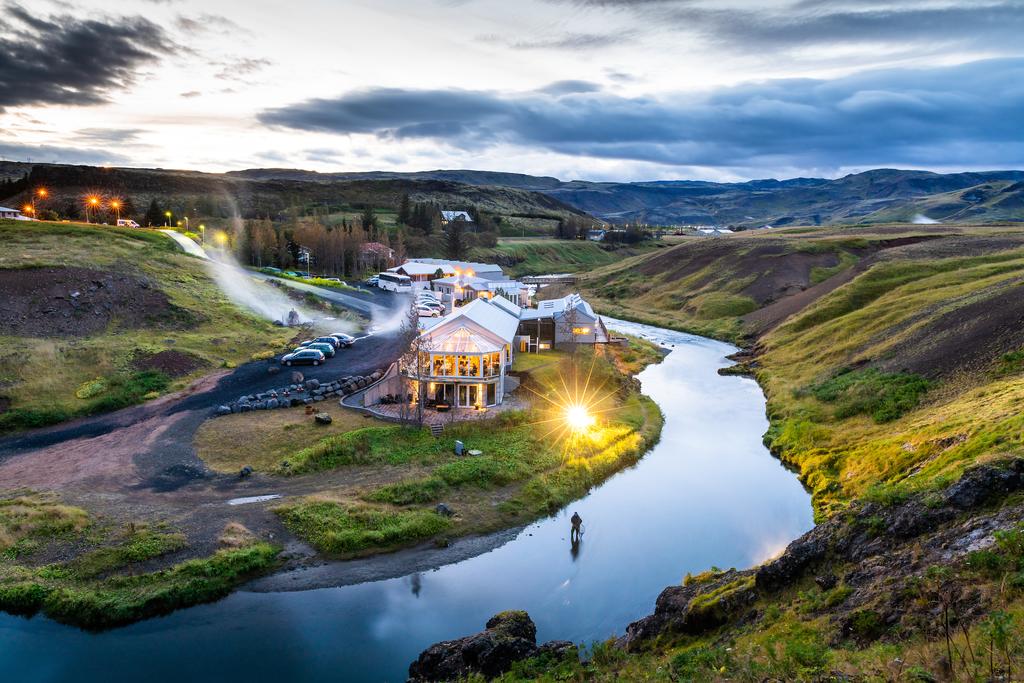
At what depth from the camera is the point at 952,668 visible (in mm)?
10570

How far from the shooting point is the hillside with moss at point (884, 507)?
494 inches

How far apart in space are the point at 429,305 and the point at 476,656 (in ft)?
194

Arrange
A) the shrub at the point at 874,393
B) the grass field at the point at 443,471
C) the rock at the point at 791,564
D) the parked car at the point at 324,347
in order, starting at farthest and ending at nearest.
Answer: the parked car at the point at 324,347 < the shrub at the point at 874,393 < the grass field at the point at 443,471 < the rock at the point at 791,564

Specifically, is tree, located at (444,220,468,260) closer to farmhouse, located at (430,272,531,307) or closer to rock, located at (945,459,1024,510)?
farmhouse, located at (430,272,531,307)

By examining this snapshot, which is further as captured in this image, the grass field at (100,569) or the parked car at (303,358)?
the parked car at (303,358)

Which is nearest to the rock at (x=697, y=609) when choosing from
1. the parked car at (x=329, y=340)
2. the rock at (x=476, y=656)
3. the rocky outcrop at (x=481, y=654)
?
the rocky outcrop at (x=481, y=654)

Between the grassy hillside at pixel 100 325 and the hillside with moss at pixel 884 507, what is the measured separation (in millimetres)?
38565

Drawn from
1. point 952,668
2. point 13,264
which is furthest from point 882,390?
point 13,264

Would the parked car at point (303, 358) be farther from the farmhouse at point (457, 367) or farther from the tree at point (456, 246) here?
the tree at point (456, 246)

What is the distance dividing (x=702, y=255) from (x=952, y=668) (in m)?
118

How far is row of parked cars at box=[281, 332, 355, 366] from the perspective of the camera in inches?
2019

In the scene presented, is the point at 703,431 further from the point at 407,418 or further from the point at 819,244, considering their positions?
the point at 819,244

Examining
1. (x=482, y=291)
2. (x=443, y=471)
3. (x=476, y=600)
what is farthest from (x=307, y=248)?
(x=476, y=600)

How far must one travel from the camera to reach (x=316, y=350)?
52438mm
